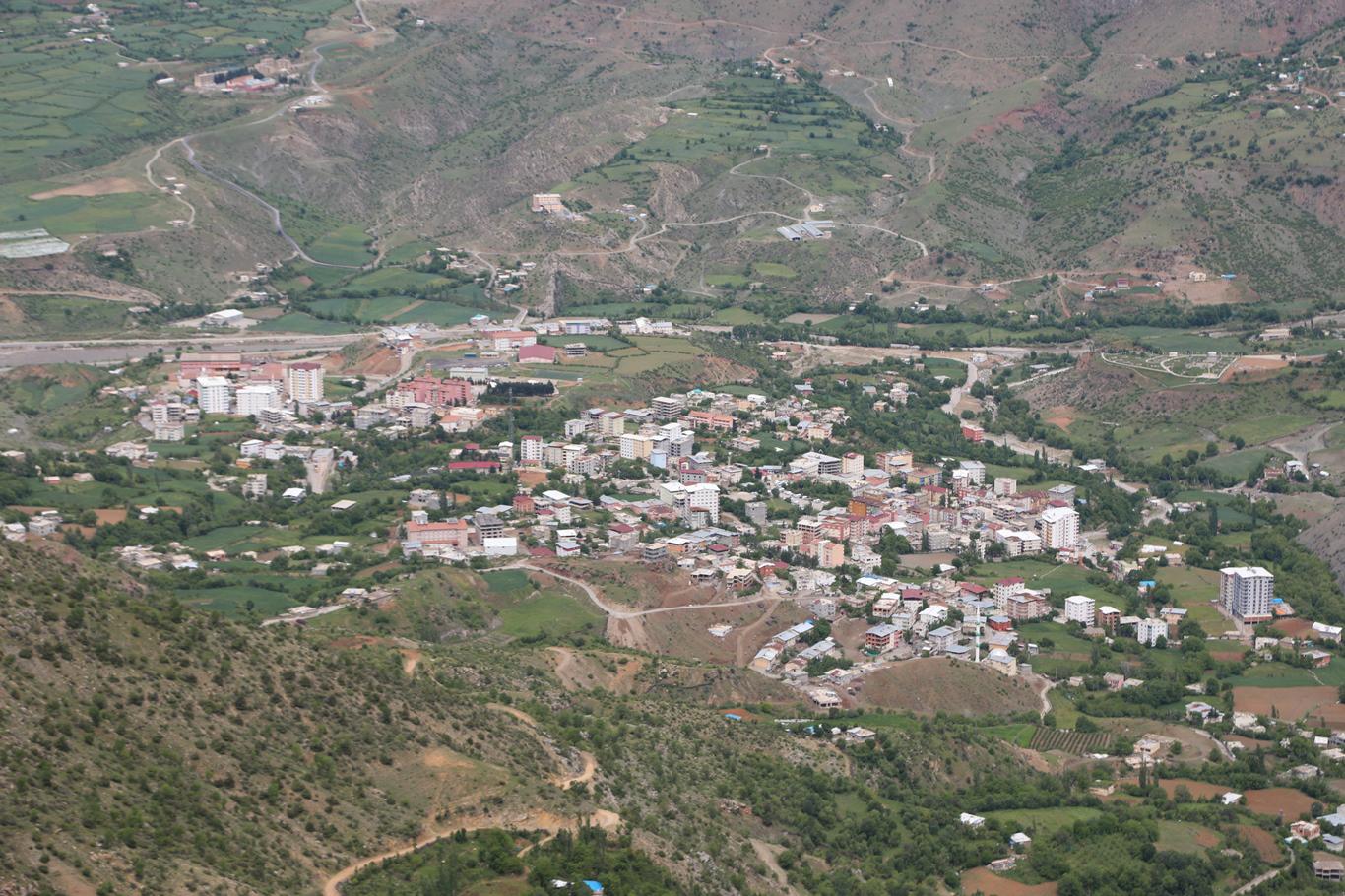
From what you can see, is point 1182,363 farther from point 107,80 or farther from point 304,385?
point 107,80

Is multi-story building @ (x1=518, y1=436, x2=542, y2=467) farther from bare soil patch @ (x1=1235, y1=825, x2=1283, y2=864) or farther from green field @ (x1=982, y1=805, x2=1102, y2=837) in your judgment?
bare soil patch @ (x1=1235, y1=825, x2=1283, y2=864)

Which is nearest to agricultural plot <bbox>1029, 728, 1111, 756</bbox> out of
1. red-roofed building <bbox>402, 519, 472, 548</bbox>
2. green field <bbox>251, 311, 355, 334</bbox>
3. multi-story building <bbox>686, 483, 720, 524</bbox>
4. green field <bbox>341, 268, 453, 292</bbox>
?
multi-story building <bbox>686, 483, 720, 524</bbox>

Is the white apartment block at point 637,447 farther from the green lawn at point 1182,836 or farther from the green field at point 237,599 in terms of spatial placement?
the green lawn at point 1182,836

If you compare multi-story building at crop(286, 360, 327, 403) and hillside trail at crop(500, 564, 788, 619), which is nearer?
hillside trail at crop(500, 564, 788, 619)

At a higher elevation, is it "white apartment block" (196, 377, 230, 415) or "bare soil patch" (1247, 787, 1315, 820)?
"white apartment block" (196, 377, 230, 415)

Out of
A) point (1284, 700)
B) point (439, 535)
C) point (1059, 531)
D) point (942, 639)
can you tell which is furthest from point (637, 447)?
point (1284, 700)

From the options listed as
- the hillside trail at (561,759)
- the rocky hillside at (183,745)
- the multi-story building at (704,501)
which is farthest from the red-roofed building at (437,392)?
the rocky hillside at (183,745)

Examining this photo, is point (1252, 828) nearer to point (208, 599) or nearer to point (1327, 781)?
point (1327, 781)
